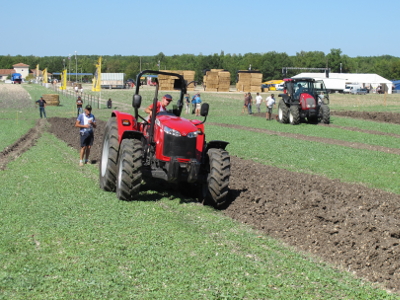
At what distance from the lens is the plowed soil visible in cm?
657

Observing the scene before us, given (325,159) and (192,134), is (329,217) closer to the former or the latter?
(192,134)

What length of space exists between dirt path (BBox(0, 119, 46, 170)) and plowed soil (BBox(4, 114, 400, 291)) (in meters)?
6.66

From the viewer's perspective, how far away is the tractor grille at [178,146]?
9039mm

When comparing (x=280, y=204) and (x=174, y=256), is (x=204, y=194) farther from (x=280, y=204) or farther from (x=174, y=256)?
(x=174, y=256)

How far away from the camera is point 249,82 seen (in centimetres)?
6919

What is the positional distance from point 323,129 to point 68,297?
21443 millimetres

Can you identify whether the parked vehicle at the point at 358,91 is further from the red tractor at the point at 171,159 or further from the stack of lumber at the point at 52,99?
the red tractor at the point at 171,159

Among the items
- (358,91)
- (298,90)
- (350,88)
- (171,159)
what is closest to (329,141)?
(298,90)

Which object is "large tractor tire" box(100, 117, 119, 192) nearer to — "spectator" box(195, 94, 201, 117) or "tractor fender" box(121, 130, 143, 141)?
"tractor fender" box(121, 130, 143, 141)

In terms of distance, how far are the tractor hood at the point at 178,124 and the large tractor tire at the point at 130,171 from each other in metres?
0.61

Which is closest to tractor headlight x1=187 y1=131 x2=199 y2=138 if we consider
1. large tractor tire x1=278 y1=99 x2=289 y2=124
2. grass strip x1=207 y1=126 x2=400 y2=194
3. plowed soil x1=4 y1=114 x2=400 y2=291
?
plowed soil x1=4 y1=114 x2=400 y2=291

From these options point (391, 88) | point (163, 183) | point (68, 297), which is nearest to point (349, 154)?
point (163, 183)

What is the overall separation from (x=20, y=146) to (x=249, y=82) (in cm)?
5299

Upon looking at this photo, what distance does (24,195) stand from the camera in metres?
9.57
